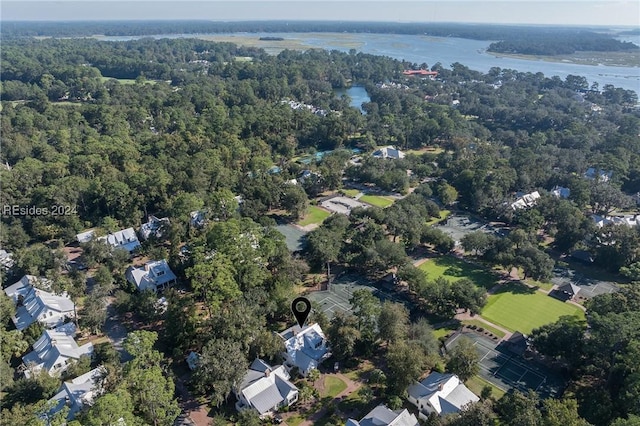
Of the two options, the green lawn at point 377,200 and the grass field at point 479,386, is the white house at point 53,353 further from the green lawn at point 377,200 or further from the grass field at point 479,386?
the green lawn at point 377,200

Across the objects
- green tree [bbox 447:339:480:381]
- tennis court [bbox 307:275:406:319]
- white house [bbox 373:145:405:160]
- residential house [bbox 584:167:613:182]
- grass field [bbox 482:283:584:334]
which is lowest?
tennis court [bbox 307:275:406:319]

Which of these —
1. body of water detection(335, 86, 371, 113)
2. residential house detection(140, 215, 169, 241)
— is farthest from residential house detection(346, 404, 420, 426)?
body of water detection(335, 86, 371, 113)

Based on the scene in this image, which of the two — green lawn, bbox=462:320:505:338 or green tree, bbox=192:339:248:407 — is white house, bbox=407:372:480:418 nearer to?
green lawn, bbox=462:320:505:338

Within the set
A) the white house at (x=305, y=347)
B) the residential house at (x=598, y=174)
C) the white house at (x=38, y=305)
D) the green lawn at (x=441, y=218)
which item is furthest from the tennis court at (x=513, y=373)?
the residential house at (x=598, y=174)

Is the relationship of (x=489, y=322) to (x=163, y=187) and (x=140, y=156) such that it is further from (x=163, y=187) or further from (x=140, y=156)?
(x=140, y=156)

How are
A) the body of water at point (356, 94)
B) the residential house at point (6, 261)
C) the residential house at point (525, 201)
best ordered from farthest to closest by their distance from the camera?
the body of water at point (356, 94)
the residential house at point (525, 201)
the residential house at point (6, 261)

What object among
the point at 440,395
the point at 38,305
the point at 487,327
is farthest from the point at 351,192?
the point at 38,305

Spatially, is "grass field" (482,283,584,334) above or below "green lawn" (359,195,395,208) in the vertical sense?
below
